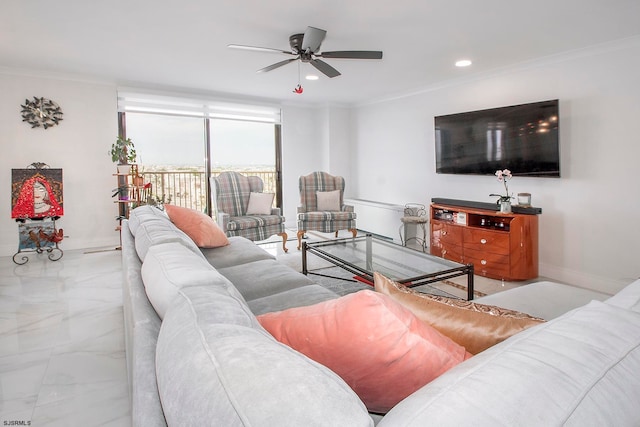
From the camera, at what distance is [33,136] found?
15.1 feet

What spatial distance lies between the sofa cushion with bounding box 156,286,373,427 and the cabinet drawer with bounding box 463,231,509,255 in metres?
3.52

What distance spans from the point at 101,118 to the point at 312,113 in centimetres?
334

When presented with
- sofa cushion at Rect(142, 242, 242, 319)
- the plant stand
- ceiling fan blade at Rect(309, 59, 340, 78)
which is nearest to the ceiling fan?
ceiling fan blade at Rect(309, 59, 340, 78)

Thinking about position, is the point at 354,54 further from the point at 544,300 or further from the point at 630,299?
the point at 630,299

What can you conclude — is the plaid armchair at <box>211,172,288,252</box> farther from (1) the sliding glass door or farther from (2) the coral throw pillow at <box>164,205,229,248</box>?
(2) the coral throw pillow at <box>164,205,229,248</box>

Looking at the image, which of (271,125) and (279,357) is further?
(271,125)

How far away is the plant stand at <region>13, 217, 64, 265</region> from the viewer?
419cm

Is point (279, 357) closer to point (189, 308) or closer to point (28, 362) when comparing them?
point (189, 308)

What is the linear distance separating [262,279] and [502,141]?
130 inches

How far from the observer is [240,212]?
5.06 m

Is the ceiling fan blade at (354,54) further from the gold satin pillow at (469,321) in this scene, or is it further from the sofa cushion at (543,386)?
the sofa cushion at (543,386)

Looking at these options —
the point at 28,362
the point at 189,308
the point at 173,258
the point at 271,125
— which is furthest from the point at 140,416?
the point at 271,125

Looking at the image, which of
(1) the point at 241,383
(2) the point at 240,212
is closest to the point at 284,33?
(2) the point at 240,212

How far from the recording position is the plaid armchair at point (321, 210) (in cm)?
514
